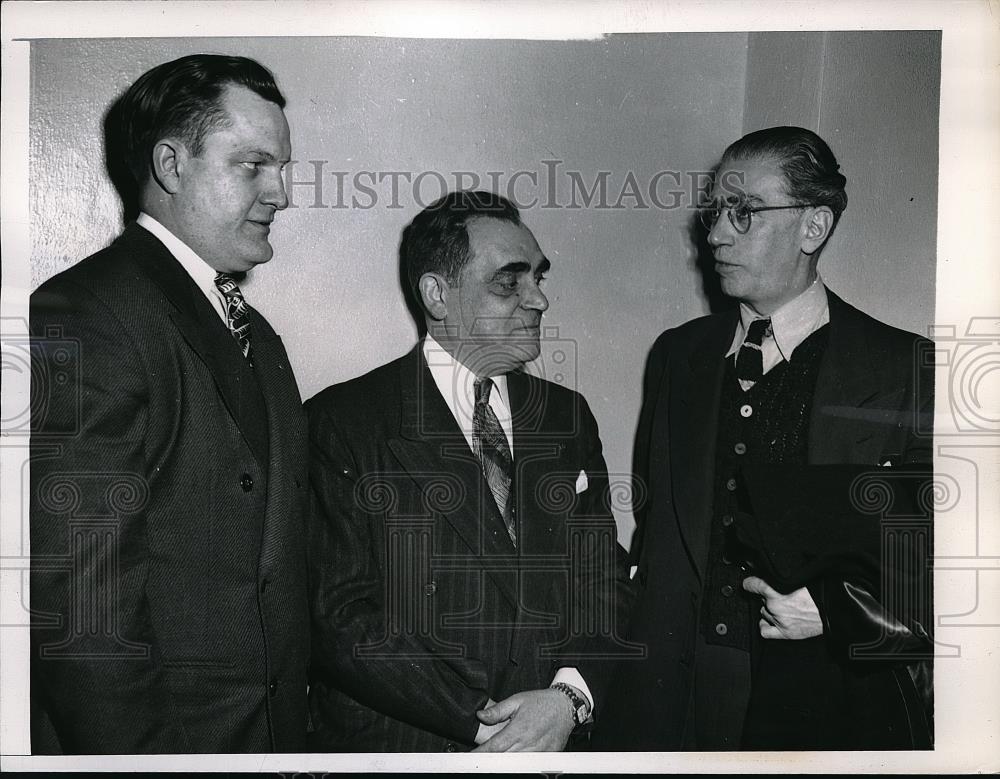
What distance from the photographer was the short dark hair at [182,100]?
215 centimetres

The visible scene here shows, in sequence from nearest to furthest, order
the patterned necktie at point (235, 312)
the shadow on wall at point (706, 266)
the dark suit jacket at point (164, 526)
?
1. the dark suit jacket at point (164, 526)
2. the patterned necktie at point (235, 312)
3. the shadow on wall at point (706, 266)

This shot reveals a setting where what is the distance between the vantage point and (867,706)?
223cm

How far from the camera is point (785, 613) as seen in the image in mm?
2172

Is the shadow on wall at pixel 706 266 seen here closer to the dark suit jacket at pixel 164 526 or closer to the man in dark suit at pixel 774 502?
the man in dark suit at pixel 774 502

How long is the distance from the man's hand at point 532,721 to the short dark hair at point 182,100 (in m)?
1.29

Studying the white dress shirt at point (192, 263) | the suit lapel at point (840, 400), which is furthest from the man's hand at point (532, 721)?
the white dress shirt at point (192, 263)

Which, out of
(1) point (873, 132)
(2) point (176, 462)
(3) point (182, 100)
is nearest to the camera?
(2) point (176, 462)

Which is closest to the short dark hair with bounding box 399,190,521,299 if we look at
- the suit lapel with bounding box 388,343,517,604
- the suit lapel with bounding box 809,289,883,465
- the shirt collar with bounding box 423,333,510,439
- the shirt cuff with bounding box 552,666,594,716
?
the shirt collar with bounding box 423,333,510,439

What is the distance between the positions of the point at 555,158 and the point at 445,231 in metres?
0.28

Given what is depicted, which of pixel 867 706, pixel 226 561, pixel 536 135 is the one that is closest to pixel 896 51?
pixel 536 135

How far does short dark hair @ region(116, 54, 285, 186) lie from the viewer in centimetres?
215

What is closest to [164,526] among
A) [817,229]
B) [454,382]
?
[454,382]

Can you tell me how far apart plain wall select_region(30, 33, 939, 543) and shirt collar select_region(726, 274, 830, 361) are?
6 cm

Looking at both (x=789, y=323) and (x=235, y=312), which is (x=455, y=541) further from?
(x=789, y=323)
